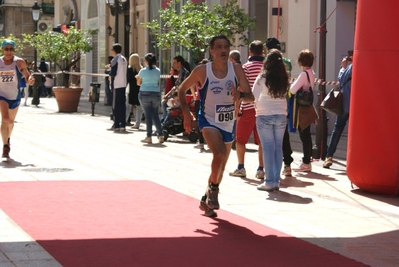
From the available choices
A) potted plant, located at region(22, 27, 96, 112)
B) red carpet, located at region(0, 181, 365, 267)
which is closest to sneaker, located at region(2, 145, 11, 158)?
red carpet, located at region(0, 181, 365, 267)

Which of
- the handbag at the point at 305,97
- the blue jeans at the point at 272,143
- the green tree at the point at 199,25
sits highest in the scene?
the green tree at the point at 199,25

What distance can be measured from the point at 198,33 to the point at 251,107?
29.5 ft

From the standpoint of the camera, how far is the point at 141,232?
27.6ft

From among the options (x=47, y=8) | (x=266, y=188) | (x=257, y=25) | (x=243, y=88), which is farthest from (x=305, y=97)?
(x=47, y=8)

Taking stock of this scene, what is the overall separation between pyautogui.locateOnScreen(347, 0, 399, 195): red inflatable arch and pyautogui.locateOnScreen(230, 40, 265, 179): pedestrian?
1596mm

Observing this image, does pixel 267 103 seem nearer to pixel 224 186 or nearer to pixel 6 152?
pixel 224 186

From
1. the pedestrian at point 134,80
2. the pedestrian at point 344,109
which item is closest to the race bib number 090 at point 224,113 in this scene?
the pedestrian at point 344,109

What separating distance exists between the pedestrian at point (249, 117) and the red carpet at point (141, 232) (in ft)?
6.32

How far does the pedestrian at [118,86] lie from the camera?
2166 centimetres

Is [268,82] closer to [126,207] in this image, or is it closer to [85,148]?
[126,207]

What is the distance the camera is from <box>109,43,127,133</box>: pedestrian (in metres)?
21.7

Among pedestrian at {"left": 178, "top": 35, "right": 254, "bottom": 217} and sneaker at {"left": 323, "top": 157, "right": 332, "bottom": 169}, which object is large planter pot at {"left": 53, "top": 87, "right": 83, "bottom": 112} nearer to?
sneaker at {"left": 323, "top": 157, "right": 332, "bottom": 169}

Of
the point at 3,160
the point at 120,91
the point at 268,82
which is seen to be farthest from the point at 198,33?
the point at 268,82

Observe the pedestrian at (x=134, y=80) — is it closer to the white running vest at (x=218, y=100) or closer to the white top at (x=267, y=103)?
the white top at (x=267, y=103)
